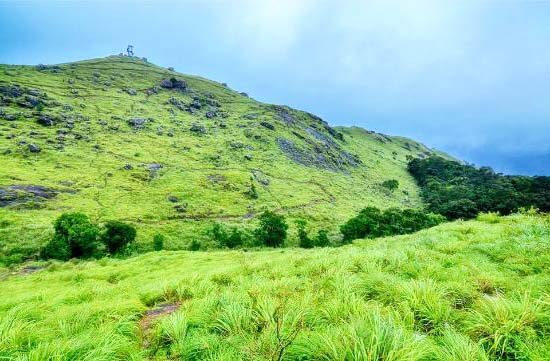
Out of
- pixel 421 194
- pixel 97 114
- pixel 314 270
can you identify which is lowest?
pixel 314 270

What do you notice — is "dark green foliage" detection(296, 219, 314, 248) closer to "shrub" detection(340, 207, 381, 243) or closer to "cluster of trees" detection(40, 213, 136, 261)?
"shrub" detection(340, 207, 381, 243)

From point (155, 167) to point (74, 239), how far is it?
6233 centimetres

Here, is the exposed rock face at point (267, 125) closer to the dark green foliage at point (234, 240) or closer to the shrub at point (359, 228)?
the shrub at point (359, 228)

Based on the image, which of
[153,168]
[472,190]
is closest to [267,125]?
[153,168]

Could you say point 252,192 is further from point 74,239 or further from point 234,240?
point 74,239

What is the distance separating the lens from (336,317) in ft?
22.5

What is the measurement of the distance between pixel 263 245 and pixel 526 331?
72.1 meters

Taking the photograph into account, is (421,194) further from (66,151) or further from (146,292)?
(146,292)

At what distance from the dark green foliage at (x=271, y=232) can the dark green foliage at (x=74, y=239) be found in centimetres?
3359

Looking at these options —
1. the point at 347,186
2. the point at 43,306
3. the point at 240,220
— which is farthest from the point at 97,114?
the point at 43,306

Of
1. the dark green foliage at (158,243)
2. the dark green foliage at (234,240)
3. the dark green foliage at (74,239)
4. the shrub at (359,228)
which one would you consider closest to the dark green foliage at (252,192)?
the dark green foliage at (234,240)

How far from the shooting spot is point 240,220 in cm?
9444

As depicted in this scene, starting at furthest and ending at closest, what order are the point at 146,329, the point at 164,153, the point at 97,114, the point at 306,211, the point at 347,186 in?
the point at 97,114 < the point at 347,186 < the point at 164,153 < the point at 306,211 < the point at 146,329

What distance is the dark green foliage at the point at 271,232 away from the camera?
256 feet
